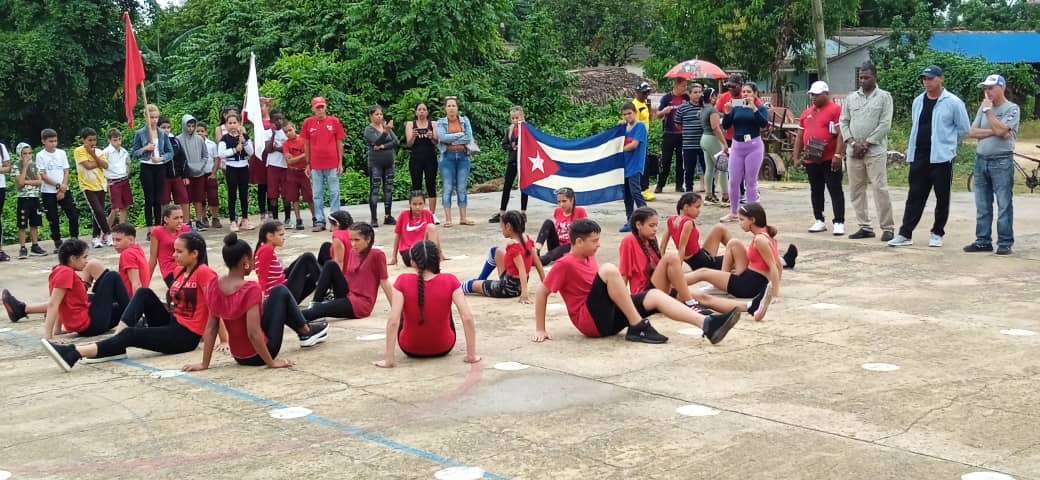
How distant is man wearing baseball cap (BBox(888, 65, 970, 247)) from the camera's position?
11992mm

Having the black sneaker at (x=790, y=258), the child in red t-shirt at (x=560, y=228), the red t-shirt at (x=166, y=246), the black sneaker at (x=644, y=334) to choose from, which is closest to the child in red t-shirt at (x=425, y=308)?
the black sneaker at (x=644, y=334)

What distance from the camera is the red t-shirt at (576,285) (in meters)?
8.30

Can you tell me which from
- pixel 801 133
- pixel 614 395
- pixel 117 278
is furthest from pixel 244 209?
pixel 614 395

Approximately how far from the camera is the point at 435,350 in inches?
313

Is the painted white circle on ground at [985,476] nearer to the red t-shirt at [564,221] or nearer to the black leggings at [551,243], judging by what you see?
the red t-shirt at [564,221]

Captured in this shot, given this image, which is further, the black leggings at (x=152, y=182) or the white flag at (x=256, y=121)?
the white flag at (x=256, y=121)

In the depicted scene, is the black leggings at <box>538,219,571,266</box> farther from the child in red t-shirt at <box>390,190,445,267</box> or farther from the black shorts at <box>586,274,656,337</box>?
the black shorts at <box>586,274,656,337</box>

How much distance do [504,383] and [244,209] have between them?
964cm

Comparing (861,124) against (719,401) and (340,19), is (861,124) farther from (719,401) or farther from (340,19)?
(340,19)

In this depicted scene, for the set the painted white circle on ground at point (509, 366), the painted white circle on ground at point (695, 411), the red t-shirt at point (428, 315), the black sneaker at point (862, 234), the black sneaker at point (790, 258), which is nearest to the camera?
the painted white circle on ground at point (695, 411)

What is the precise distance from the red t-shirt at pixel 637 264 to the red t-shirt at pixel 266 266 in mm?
2967

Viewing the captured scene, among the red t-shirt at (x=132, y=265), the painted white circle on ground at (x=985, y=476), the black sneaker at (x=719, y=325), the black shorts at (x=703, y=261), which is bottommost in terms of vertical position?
the painted white circle on ground at (x=985, y=476)

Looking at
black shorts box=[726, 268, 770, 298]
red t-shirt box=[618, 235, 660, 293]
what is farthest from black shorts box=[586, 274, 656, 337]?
black shorts box=[726, 268, 770, 298]

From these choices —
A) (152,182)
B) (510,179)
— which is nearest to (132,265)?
(152,182)
